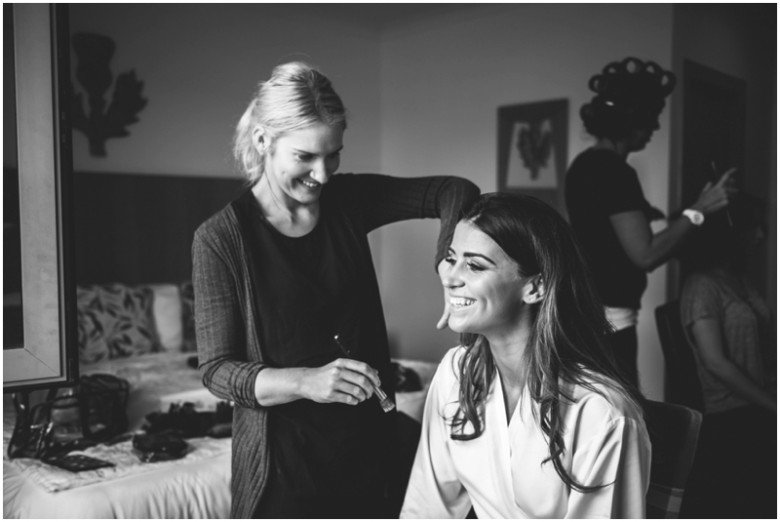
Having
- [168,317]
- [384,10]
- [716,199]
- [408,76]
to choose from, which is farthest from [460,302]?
[408,76]

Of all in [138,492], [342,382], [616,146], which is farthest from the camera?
[616,146]

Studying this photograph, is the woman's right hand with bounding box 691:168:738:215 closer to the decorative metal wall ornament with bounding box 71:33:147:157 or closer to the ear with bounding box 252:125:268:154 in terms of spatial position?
the ear with bounding box 252:125:268:154

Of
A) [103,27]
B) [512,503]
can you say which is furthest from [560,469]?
[103,27]

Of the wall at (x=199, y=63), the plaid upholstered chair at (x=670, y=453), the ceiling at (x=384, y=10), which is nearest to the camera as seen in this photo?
the plaid upholstered chair at (x=670, y=453)

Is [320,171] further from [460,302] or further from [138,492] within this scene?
[138,492]

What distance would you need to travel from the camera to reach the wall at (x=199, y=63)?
13.2 ft

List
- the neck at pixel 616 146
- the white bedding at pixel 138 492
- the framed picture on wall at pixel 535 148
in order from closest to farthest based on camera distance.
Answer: the white bedding at pixel 138 492, the neck at pixel 616 146, the framed picture on wall at pixel 535 148

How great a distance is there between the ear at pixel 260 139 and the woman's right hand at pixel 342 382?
1.34 feet

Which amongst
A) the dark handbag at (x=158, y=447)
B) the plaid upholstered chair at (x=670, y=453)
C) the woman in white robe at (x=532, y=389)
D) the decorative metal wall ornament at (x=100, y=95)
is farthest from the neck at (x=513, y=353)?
the decorative metal wall ornament at (x=100, y=95)

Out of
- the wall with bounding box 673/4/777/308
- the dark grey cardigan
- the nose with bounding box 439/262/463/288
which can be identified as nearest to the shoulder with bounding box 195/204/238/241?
the dark grey cardigan

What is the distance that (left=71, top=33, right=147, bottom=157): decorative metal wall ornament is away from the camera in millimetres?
3826

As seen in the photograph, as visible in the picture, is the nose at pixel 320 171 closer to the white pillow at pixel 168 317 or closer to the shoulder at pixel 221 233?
the shoulder at pixel 221 233

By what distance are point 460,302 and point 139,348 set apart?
103 inches

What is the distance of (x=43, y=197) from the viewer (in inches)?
56.3
